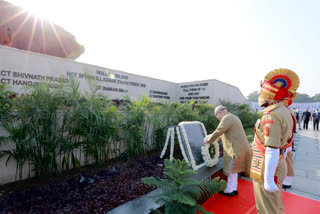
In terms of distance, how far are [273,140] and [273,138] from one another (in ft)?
0.06

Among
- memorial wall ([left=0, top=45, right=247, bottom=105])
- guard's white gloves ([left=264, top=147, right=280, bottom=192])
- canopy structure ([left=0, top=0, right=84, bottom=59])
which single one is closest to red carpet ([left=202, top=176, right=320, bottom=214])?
guard's white gloves ([left=264, top=147, right=280, bottom=192])

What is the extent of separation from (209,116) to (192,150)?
4.08 m

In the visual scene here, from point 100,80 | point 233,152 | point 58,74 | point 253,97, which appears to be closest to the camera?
point 233,152

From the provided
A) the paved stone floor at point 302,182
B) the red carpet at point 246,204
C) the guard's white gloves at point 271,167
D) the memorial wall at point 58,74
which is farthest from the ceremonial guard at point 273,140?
the memorial wall at point 58,74

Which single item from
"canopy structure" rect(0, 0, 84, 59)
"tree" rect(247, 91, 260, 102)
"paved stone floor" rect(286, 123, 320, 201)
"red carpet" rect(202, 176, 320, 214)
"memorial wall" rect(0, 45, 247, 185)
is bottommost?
"paved stone floor" rect(286, 123, 320, 201)

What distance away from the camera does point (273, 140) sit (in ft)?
5.32

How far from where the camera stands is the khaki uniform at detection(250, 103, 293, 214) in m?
1.65

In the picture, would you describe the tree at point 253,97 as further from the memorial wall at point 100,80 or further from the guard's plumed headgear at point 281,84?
the guard's plumed headgear at point 281,84

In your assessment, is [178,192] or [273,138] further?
[178,192]

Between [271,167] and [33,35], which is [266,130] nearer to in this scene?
[271,167]

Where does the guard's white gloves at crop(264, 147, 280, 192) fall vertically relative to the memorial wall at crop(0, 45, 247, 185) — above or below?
below

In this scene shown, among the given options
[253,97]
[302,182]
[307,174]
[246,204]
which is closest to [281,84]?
[246,204]

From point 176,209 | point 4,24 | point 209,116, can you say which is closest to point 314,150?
point 209,116

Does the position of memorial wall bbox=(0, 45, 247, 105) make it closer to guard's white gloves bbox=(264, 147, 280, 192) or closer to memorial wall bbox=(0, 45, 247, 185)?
memorial wall bbox=(0, 45, 247, 185)
